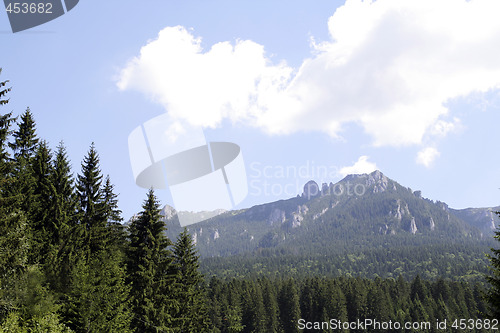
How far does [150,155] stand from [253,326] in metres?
83.4

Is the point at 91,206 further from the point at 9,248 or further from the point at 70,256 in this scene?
A: the point at 9,248

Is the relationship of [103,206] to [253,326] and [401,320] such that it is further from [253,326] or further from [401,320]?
[401,320]

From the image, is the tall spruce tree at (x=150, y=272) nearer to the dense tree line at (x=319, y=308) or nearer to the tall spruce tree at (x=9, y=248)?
the tall spruce tree at (x=9, y=248)

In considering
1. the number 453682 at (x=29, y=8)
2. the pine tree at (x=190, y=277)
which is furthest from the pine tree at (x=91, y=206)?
the number 453682 at (x=29, y=8)

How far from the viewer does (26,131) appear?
2920 cm

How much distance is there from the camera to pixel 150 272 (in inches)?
1116

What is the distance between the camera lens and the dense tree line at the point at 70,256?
1902 centimetres

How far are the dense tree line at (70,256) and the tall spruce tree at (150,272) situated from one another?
0.24ft

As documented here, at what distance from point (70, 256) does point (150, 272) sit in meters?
5.66

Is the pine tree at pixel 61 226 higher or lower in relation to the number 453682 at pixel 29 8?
lower

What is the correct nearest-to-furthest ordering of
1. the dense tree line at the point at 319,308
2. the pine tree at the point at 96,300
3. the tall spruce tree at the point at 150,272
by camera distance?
the pine tree at the point at 96,300 < the tall spruce tree at the point at 150,272 < the dense tree line at the point at 319,308

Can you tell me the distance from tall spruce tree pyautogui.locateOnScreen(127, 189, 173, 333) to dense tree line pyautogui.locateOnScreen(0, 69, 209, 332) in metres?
0.07

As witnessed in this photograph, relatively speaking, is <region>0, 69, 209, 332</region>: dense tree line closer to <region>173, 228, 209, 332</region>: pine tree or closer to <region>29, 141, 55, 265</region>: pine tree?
<region>29, 141, 55, 265</region>: pine tree

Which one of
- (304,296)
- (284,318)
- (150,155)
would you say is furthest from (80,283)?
(304,296)
